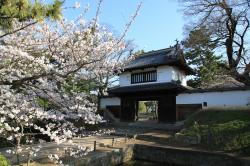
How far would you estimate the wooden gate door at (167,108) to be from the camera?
21953 millimetres

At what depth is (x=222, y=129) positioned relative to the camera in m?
15.5

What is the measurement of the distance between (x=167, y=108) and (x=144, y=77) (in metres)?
3.89

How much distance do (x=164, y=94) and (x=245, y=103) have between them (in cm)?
621

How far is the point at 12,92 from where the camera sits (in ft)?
20.5

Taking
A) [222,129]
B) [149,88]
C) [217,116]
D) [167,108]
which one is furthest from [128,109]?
[222,129]

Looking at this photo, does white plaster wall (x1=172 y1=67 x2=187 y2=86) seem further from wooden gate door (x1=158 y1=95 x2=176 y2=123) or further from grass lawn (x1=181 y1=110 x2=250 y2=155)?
grass lawn (x1=181 y1=110 x2=250 y2=155)

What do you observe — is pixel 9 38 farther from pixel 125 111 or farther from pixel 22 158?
pixel 125 111

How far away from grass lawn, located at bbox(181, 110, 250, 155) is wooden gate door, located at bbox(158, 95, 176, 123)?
3.21 meters

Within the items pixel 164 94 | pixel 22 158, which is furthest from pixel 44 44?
pixel 164 94

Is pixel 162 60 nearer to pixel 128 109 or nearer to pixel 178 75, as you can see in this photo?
pixel 178 75

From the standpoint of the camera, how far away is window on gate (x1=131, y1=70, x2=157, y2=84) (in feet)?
79.2

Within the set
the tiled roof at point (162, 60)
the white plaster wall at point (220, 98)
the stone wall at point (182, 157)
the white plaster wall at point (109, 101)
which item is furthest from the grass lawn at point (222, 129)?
the white plaster wall at point (109, 101)

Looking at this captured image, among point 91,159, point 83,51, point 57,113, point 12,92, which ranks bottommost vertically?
point 91,159

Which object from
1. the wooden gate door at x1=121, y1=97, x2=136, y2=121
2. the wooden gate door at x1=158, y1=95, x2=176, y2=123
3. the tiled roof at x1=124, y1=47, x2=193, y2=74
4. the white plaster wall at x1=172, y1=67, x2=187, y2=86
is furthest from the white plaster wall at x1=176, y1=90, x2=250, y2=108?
the wooden gate door at x1=121, y1=97, x2=136, y2=121
